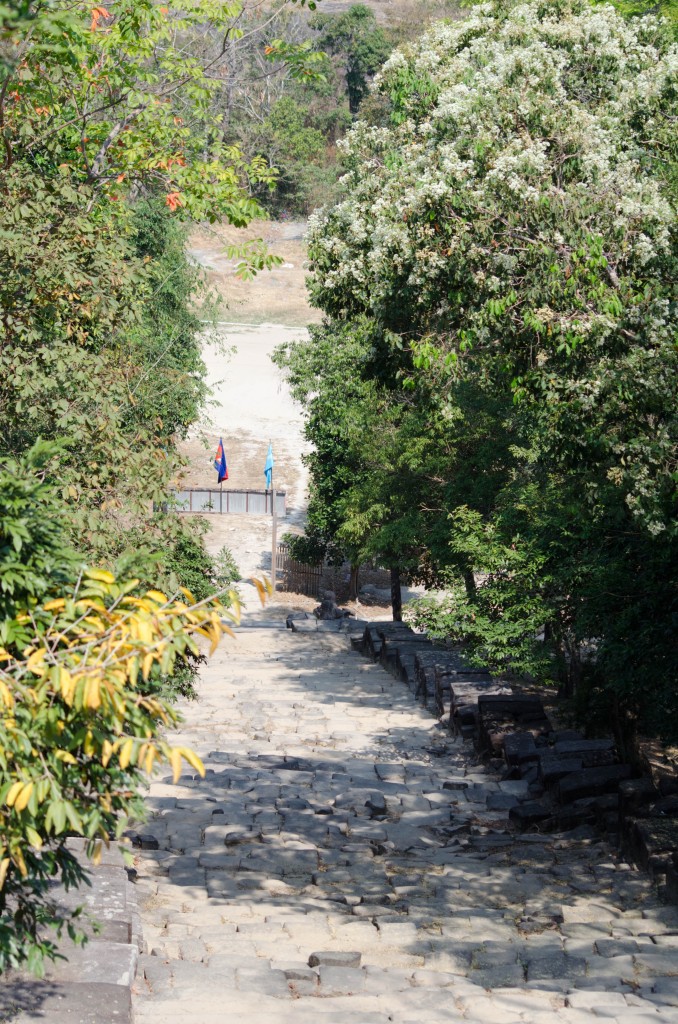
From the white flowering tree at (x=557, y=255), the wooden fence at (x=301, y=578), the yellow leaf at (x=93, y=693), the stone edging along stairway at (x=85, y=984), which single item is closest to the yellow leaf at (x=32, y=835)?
the yellow leaf at (x=93, y=693)

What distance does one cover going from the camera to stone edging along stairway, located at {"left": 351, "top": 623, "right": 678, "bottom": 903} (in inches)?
479

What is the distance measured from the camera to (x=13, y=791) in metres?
4.42

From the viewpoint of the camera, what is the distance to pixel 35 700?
15.1 feet

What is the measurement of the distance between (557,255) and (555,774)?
790cm

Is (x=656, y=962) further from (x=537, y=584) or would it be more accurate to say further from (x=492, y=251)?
(x=537, y=584)

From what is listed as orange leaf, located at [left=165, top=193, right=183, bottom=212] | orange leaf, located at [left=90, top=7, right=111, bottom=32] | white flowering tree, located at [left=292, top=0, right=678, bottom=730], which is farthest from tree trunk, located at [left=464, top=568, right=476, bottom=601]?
orange leaf, located at [left=90, top=7, right=111, bottom=32]

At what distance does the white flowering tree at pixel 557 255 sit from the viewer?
9.84m

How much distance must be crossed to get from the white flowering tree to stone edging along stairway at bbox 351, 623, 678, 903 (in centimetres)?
167

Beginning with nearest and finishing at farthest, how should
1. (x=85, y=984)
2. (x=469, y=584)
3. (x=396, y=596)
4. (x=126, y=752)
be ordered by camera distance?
(x=126, y=752) → (x=85, y=984) → (x=469, y=584) → (x=396, y=596)

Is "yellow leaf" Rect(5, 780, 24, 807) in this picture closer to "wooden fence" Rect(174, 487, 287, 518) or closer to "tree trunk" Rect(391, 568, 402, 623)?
"tree trunk" Rect(391, 568, 402, 623)

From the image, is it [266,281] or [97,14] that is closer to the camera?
[97,14]

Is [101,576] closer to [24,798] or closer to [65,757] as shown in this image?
[65,757]

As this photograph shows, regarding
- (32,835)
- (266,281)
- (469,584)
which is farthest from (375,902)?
(266,281)

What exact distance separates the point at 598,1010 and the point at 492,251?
20.0 ft
